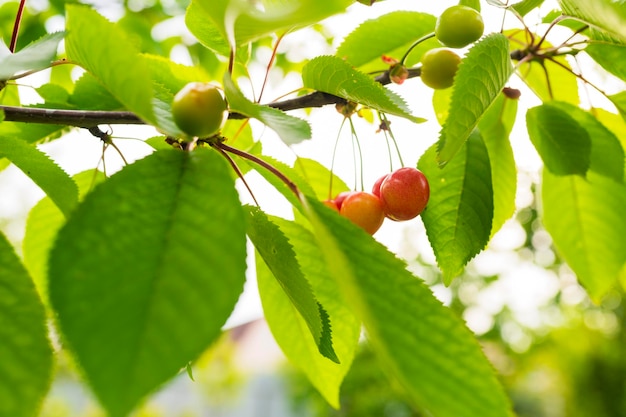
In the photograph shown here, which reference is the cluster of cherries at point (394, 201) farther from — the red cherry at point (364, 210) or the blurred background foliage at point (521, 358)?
the blurred background foliage at point (521, 358)

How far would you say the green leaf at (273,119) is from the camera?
0.46 metres

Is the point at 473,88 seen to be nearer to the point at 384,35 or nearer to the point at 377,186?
the point at 377,186

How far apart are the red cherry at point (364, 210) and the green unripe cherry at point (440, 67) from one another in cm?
17

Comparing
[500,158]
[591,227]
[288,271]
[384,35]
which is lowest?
[591,227]

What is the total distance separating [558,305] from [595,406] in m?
2.83

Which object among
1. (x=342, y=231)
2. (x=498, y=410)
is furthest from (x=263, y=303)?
(x=498, y=410)

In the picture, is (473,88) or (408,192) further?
(408,192)

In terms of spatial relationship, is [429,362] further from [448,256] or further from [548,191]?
[548,191]

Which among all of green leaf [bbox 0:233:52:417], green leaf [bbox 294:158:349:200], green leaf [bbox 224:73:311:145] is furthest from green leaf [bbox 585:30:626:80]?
green leaf [bbox 0:233:52:417]

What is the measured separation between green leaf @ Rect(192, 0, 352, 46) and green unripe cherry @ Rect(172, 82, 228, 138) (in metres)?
0.05

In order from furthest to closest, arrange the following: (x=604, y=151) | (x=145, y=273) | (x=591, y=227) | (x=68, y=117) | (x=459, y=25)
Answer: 1. (x=591, y=227)
2. (x=604, y=151)
3. (x=459, y=25)
4. (x=68, y=117)
5. (x=145, y=273)

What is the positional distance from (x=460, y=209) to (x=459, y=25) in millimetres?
216

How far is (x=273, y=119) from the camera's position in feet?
1.57

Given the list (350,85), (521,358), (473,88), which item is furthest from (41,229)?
(521,358)
